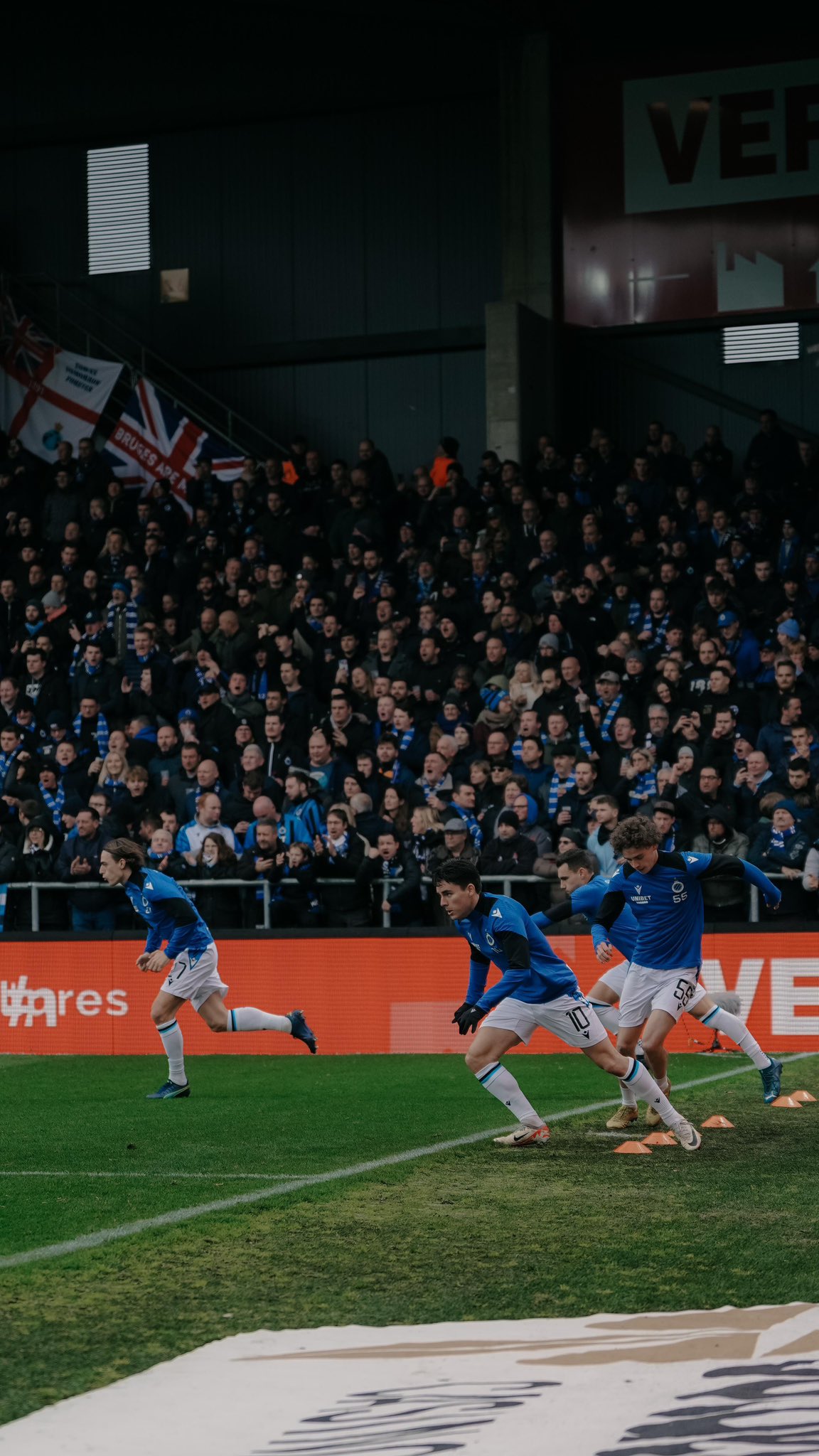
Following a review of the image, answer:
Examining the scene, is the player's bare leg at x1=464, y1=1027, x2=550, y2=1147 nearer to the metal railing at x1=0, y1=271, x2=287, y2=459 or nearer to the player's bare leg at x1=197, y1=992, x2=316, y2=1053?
the player's bare leg at x1=197, y1=992, x2=316, y2=1053

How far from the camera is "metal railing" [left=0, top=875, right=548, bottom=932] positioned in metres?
16.6

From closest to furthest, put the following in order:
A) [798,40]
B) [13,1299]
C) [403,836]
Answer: [13,1299] < [403,836] < [798,40]

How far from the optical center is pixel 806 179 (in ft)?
84.6

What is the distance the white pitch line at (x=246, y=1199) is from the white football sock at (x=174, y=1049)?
298 cm

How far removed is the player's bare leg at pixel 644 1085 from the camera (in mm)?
→ 10234

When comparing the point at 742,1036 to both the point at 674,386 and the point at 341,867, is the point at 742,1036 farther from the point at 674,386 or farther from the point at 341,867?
the point at 674,386

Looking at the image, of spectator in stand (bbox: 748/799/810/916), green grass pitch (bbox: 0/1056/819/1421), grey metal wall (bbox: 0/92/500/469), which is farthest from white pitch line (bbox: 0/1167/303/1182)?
grey metal wall (bbox: 0/92/500/469)

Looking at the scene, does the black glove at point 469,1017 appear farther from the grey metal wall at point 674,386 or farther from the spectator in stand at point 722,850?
the grey metal wall at point 674,386

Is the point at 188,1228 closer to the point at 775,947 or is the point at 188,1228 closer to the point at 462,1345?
the point at 462,1345

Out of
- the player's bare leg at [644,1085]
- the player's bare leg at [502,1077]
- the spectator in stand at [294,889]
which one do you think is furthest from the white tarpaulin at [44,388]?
the player's bare leg at [644,1085]

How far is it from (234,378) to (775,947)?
676 inches

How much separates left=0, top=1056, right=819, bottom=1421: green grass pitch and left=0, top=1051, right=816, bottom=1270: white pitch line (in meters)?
0.09

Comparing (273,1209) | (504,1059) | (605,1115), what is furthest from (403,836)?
(273,1209)

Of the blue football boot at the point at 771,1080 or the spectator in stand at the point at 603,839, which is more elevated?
the spectator in stand at the point at 603,839
